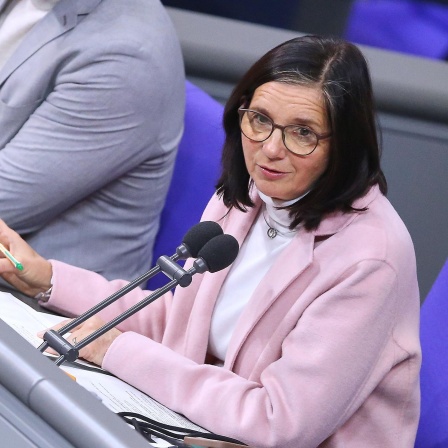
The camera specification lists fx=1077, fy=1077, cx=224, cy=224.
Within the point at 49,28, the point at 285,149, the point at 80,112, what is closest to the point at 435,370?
the point at 285,149

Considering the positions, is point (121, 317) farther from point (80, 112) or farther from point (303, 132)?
point (80, 112)

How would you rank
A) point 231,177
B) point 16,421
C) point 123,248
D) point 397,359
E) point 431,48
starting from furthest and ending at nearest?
point 431,48 → point 123,248 → point 231,177 → point 397,359 → point 16,421

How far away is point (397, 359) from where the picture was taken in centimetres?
150

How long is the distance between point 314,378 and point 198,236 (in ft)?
0.82

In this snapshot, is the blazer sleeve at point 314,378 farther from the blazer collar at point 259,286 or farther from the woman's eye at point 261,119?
the woman's eye at point 261,119

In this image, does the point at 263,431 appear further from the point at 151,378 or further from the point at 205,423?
the point at 151,378

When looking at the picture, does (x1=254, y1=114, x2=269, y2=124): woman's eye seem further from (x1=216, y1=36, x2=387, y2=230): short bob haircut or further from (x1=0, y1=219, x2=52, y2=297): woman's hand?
(x1=0, y1=219, x2=52, y2=297): woman's hand

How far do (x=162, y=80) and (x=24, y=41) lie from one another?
28 cm

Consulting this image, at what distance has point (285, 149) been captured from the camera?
1.50 m

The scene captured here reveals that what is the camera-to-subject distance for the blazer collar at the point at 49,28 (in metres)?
1.99

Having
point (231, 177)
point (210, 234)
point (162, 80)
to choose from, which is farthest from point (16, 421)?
point (162, 80)

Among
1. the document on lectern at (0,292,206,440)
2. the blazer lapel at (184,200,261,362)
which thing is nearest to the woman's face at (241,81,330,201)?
the blazer lapel at (184,200,261,362)

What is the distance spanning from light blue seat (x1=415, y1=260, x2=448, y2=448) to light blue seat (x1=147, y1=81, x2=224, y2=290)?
54 cm

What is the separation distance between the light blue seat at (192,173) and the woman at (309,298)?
0.53 m
